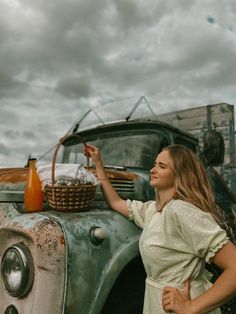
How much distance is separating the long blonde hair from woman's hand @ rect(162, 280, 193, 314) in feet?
1.38

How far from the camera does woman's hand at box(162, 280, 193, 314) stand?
1.74 meters

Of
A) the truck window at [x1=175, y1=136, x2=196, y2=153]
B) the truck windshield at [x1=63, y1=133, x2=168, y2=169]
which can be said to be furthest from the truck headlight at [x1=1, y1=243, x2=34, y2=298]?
the truck window at [x1=175, y1=136, x2=196, y2=153]

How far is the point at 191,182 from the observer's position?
2117 mm

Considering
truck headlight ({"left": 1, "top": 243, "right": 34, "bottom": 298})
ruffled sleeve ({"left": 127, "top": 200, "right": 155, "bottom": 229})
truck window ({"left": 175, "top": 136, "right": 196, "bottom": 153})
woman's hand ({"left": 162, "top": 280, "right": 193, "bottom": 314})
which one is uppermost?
truck window ({"left": 175, "top": 136, "right": 196, "bottom": 153})

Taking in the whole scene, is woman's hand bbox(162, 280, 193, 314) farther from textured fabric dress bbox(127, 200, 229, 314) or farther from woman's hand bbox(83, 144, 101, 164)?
woman's hand bbox(83, 144, 101, 164)

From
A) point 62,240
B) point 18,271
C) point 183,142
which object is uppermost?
point 183,142

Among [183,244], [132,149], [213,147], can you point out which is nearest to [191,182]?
[183,244]

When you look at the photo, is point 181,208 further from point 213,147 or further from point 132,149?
point 213,147

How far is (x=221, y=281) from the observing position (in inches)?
67.7

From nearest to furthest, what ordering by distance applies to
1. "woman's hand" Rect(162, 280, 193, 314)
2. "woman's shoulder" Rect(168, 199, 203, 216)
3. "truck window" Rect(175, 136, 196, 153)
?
"woman's hand" Rect(162, 280, 193, 314)
"woman's shoulder" Rect(168, 199, 203, 216)
"truck window" Rect(175, 136, 196, 153)

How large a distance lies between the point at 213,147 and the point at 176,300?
7.29 ft

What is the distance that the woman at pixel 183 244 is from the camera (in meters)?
1.75

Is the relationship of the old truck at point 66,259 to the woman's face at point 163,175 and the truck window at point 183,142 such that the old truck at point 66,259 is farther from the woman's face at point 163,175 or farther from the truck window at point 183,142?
the truck window at point 183,142

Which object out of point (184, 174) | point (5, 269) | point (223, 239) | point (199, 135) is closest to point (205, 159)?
point (199, 135)
